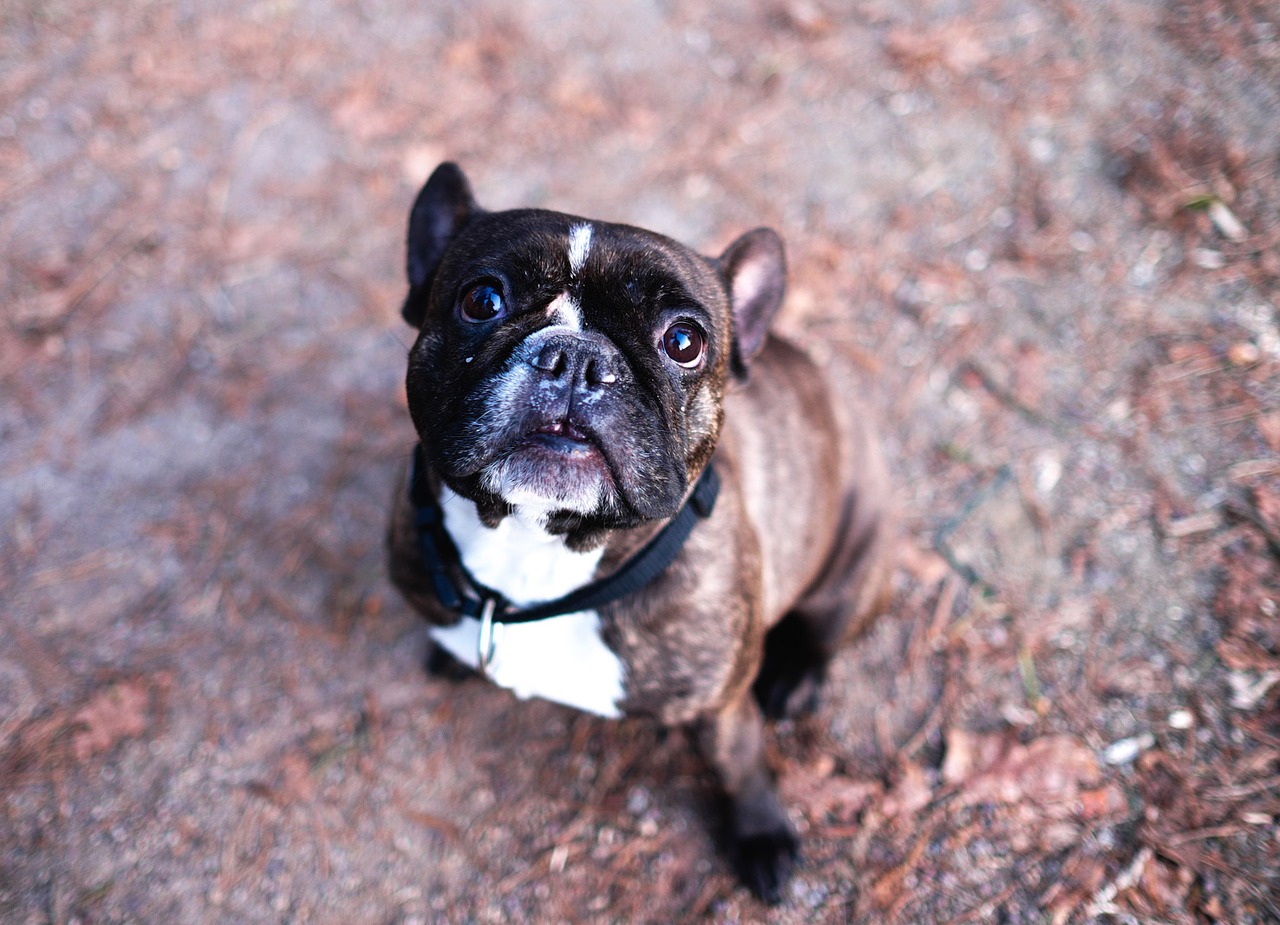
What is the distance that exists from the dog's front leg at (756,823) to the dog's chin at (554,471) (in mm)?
1381

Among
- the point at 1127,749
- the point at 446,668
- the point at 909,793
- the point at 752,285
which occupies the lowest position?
the point at 1127,749

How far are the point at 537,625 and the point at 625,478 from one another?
32.3 inches

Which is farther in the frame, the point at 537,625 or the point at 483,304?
the point at 537,625

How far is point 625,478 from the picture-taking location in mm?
2150

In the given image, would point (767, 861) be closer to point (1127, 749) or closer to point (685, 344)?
point (1127, 749)

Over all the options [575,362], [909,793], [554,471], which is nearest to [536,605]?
[554,471]

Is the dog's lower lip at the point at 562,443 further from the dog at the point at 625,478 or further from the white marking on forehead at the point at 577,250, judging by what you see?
the white marking on forehead at the point at 577,250

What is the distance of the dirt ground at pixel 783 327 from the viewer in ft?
10.8

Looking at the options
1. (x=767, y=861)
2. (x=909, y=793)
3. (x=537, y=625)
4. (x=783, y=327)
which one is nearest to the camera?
(x=537, y=625)

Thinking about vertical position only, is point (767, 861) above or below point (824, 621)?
below

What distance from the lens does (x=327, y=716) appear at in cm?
356

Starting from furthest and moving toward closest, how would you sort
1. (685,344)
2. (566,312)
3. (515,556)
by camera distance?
(515,556), (685,344), (566,312)

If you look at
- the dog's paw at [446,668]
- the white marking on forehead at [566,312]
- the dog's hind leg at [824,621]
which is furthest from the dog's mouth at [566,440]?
the dog's paw at [446,668]

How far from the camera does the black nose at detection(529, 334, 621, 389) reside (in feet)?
6.97
